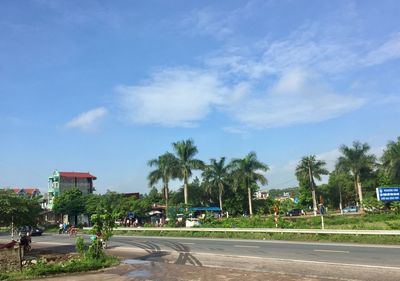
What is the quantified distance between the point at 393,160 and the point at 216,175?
2770cm

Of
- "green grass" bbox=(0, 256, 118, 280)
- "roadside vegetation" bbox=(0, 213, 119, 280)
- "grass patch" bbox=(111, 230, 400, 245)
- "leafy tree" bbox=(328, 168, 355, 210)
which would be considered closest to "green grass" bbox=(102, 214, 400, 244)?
"grass patch" bbox=(111, 230, 400, 245)

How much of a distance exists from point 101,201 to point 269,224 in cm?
4001

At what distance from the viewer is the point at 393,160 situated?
64312 millimetres

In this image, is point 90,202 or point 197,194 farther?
point 197,194

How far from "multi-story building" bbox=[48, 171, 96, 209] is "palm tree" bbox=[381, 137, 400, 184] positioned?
7610cm

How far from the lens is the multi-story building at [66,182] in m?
115

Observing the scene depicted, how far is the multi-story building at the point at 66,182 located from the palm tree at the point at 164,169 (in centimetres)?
4791

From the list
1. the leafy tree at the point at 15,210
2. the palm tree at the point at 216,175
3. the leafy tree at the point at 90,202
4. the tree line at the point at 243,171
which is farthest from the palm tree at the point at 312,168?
the leafy tree at the point at 15,210

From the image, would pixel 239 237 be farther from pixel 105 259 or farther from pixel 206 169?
pixel 206 169

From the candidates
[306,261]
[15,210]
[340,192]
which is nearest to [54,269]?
[306,261]

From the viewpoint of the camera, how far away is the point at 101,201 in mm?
74438

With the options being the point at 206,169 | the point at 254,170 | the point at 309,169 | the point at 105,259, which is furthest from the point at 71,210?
the point at 105,259

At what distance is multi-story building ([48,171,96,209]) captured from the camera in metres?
115

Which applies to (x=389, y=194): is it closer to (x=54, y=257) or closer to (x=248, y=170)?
(x=248, y=170)
